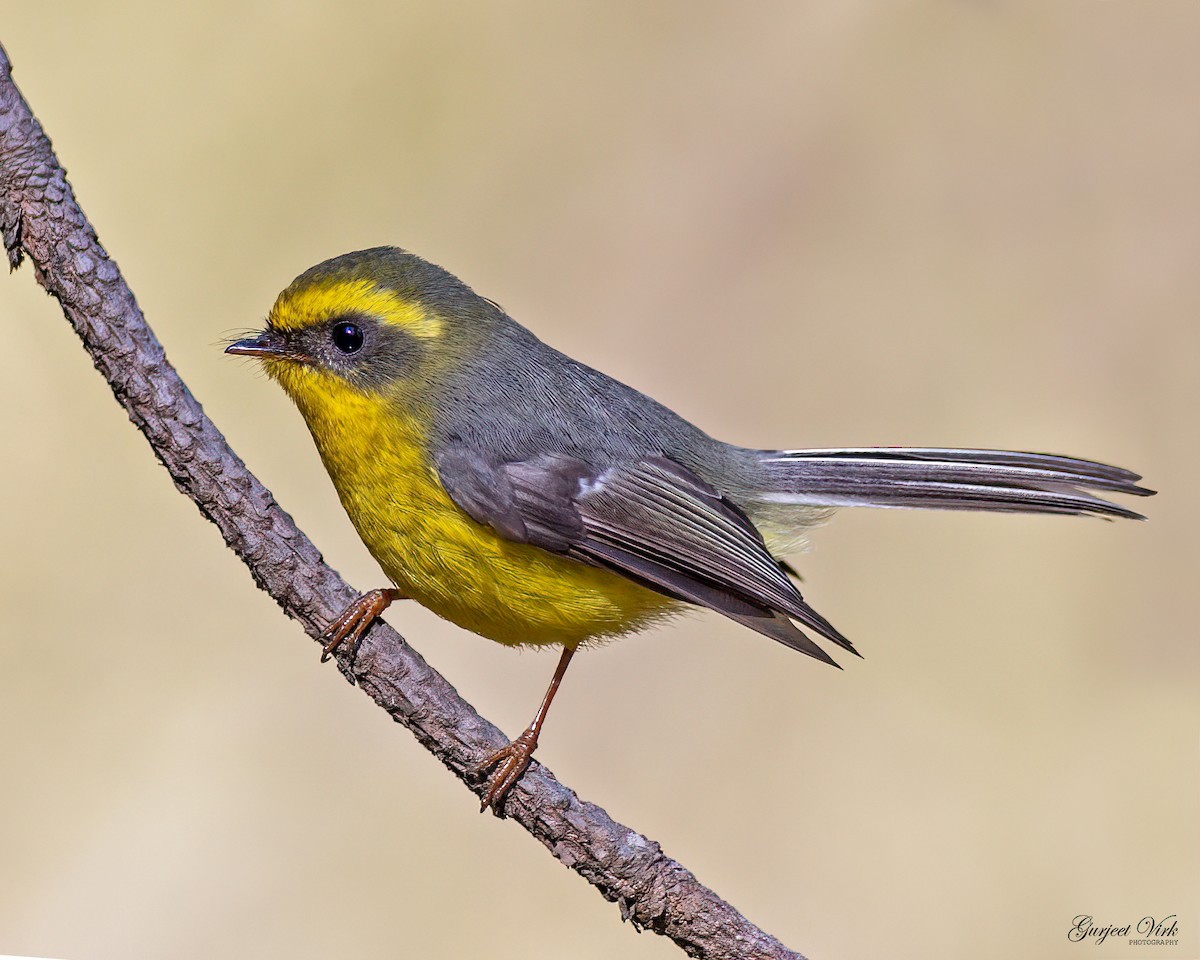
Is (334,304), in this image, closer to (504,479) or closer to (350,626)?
(504,479)

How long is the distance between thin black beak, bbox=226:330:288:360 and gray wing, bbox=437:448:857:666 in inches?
19.2

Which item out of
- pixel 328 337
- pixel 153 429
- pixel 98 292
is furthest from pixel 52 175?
pixel 328 337

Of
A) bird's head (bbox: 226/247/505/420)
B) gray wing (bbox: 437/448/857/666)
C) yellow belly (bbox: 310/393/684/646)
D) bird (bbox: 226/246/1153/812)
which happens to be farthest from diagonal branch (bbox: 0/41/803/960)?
bird's head (bbox: 226/247/505/420)

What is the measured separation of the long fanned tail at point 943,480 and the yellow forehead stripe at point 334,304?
4.07ft

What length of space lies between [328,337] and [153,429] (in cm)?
85

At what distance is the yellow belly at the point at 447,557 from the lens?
282cm

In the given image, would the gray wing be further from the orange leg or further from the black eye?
the orange leg

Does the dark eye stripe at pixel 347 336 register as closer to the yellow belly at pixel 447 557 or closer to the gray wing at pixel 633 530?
the yellow belly at pixel 447 557

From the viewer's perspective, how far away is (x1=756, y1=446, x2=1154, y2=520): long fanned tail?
321 centimetres

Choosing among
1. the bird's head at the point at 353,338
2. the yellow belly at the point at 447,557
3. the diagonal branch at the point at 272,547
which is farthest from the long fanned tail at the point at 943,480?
the diagonal branch at the point at 272,547

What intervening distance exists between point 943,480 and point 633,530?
A: 984mm

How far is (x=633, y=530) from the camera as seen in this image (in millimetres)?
2973

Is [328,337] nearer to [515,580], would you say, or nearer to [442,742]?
[515,580]

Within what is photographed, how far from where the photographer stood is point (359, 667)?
2418mm
